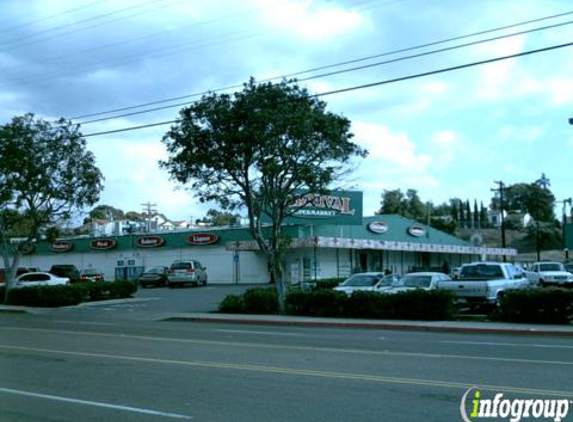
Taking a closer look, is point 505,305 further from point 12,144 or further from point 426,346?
point 12,144

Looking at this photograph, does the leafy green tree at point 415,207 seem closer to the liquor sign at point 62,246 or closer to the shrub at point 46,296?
the liquor sign at point 62,246

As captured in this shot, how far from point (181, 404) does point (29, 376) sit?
362 centimetres

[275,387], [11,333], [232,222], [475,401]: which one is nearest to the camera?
[475,401]

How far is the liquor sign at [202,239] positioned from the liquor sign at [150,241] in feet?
10.6

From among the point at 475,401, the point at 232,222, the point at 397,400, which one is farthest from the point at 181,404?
the point at 232,222

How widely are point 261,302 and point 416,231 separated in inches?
1447

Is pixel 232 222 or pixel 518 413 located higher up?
pixel 232 222

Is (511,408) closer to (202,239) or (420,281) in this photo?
(420,281)

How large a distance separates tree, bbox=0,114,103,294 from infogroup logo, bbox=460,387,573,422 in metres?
27.4

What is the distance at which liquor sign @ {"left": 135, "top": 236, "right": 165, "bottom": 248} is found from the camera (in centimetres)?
5669

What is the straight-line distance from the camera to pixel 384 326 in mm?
21047

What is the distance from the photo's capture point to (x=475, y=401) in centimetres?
867

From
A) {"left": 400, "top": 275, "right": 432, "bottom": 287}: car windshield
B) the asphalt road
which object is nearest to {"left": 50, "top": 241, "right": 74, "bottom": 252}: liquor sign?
{"left": 400, "top": 275, "right": 432, "bottom": 287}: car windshield

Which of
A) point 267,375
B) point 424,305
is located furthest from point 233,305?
point 267,375
